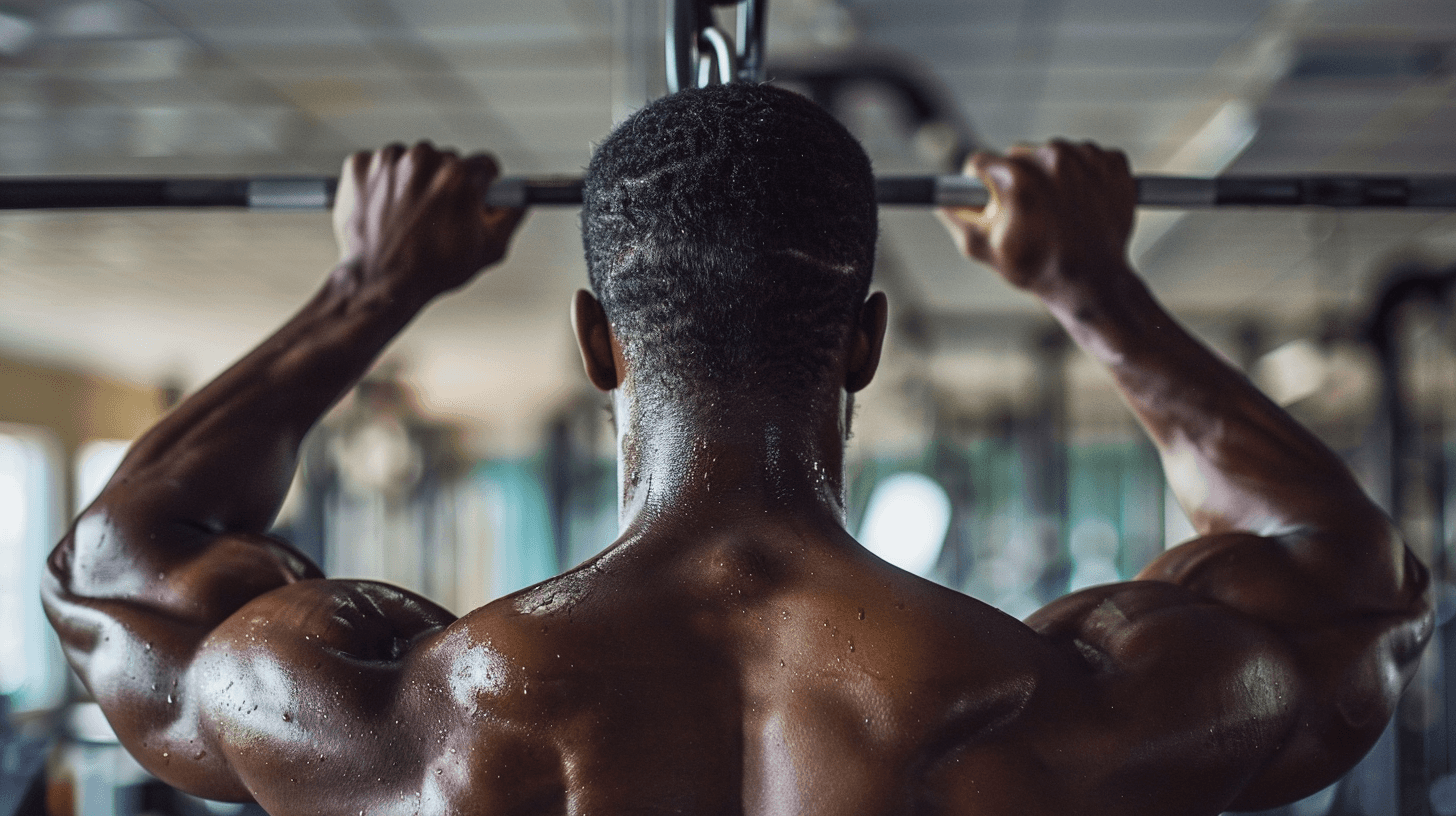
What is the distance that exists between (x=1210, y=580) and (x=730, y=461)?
0.38m

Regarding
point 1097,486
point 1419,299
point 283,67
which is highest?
point 283,67

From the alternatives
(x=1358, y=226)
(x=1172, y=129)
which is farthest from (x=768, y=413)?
(x=1358, y=226)

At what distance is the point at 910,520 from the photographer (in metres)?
4.66

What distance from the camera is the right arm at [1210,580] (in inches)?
28.9

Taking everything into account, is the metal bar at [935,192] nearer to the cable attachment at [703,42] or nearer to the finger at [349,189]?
the finger at [349,189]

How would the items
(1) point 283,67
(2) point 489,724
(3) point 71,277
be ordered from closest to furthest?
(2) point 489,724 → (1) point 283,67 → (3) point 71,277

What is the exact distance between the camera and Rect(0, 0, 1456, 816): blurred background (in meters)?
3.02

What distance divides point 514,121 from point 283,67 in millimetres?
796

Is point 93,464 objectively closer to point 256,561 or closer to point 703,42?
point 256,561

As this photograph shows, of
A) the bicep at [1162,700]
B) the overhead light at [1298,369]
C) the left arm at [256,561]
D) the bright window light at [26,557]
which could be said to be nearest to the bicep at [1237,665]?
the bicep at [1162,700]

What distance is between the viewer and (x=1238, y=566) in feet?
2.74

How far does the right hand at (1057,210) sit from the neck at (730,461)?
35cm

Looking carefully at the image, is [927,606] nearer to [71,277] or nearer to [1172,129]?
[1172,129]

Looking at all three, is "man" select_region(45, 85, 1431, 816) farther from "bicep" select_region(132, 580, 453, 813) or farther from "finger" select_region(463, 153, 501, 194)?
"finger" select_region(463, 153, 501, 194)
